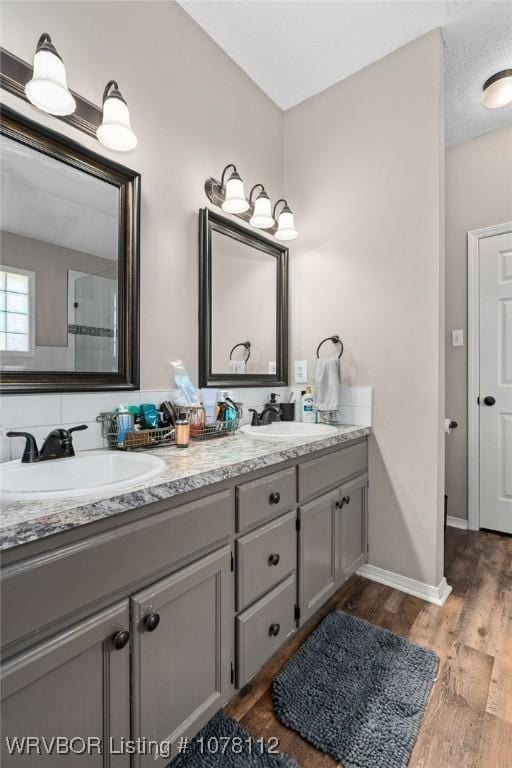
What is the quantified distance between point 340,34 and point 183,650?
265 cm

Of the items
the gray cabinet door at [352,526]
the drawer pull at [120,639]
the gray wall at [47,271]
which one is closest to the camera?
the drawer pull at [120,639]

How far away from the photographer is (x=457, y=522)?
2.62 metres

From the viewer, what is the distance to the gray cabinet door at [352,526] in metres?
1.69

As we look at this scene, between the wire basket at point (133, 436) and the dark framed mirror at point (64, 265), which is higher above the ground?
the dark framed mirror at point (64, 265)

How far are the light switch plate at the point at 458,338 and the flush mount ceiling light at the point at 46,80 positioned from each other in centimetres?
259

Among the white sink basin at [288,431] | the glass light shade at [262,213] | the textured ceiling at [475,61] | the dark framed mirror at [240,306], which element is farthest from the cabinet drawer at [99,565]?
the textured ceiling at [475,61]

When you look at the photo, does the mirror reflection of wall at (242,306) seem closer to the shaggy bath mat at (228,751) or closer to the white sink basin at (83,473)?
the white sink basin at (83,473)

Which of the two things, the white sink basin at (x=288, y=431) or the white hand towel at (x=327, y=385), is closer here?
the white sink basin at (x=288, y=431)

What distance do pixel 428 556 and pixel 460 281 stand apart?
1901mm

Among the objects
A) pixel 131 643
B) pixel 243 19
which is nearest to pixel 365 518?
pixel 131 643

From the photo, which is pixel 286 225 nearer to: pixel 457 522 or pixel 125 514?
pixel 125 514

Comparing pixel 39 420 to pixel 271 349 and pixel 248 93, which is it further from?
pixel 248 93

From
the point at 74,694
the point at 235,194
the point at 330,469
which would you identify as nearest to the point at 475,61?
the point at 235,194

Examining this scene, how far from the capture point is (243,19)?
1724 mm
